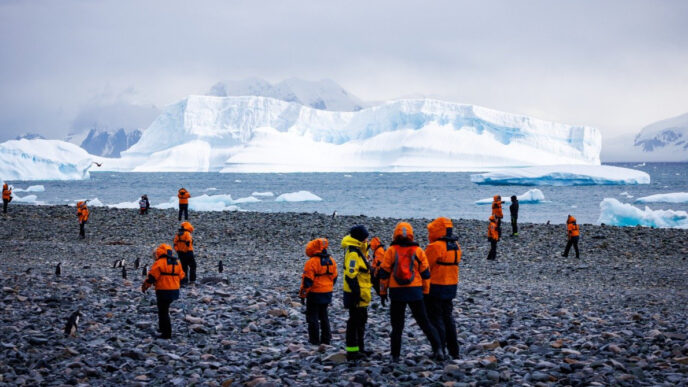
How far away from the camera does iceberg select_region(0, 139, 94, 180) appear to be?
7375cm

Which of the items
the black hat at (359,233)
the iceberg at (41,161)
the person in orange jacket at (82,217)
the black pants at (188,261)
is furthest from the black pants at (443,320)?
the iceberg at (41,161)

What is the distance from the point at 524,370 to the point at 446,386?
919 mm

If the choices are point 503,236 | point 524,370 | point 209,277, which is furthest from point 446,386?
point 503,236

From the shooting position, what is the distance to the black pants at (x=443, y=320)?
6.02 metres

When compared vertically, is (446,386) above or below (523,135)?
below

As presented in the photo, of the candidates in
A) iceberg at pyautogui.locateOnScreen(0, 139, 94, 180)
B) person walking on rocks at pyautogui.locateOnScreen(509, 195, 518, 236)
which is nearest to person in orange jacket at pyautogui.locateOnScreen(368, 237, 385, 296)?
person walking on rocks at pyautogui.locateOnScreen(509, 195, 518, 236)

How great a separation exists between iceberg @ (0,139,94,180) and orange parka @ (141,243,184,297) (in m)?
73.6

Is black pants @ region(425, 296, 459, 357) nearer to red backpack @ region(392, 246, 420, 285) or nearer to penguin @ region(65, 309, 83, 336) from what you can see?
red backpack @ region(392, 246, 420, 285)

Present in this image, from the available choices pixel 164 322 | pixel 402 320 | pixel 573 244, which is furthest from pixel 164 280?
pixel 573 244

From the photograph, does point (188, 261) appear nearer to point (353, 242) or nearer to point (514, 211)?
point (353, 242)

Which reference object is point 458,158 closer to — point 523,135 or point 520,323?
point 523,135

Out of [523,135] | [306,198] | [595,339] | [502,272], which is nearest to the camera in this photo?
[595,339]

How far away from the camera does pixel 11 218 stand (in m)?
23.2

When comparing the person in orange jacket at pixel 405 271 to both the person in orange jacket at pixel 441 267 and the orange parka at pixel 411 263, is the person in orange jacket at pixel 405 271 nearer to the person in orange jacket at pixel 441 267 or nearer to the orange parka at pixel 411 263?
the orange parka at pixel 411 263
